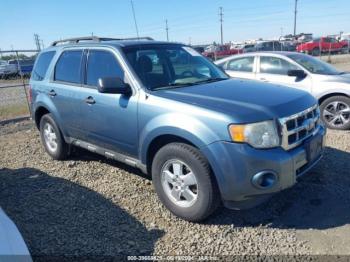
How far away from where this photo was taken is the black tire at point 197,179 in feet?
11.3

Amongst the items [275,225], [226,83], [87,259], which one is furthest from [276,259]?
[226,83]

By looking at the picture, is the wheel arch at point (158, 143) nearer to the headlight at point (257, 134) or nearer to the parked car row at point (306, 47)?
the headlight at point (257, 134)

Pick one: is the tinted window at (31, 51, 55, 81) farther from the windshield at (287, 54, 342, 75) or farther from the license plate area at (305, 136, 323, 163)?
the windshield at (287, 54, 342, 75)

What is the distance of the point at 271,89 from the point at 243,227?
1566 mm

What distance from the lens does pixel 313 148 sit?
3725 millimetres

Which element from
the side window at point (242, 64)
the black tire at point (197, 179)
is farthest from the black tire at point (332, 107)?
the black tire at point (197, 179)

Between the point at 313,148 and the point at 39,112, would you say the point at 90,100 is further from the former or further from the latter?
the point at 313,148

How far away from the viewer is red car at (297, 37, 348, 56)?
3463 centimetres

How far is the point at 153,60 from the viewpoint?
446 cm

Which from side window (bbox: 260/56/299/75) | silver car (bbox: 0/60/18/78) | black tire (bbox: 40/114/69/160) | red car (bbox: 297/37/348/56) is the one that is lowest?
red car (bbox: 297/37/348/56)

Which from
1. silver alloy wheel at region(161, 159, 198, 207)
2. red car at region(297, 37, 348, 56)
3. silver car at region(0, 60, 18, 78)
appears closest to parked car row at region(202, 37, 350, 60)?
red car at region(297, 37, 348, 56)

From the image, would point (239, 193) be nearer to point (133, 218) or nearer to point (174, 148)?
point (174, 148)

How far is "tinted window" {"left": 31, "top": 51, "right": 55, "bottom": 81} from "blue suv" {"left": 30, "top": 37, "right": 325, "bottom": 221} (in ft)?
1.60

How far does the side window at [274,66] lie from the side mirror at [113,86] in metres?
4.71
